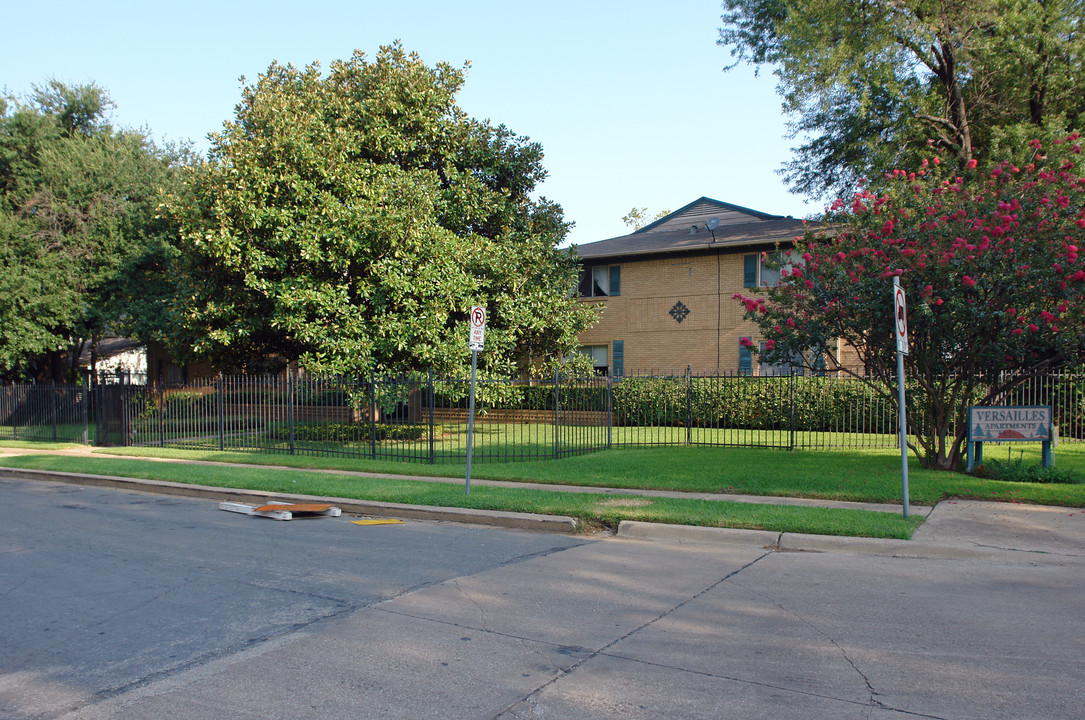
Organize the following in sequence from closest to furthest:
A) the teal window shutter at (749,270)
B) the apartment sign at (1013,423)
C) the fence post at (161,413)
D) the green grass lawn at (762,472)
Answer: the green grass lawn at (762,472) < the apartment sign at (1013,423) < the fence post at (161,413) < the teal window shutter at (749,270)

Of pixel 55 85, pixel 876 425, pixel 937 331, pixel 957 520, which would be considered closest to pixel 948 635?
pixel 957 520

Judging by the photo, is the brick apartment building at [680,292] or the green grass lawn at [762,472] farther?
the brick apartment building at [680,292]

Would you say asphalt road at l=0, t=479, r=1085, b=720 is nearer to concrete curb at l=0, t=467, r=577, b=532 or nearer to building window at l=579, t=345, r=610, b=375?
concrete curb at l=0, t=467, r=577, b=532

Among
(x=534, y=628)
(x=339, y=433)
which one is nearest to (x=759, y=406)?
(x=339, y=433)

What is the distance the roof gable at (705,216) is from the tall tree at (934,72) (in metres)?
6.06

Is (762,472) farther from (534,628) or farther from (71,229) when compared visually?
(71,229)

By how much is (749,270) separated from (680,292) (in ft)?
8.23

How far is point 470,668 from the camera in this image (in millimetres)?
4535

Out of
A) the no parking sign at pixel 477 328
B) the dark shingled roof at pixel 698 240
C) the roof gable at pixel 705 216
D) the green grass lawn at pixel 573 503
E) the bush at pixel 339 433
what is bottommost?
the green grass lawn at pixel 573 503

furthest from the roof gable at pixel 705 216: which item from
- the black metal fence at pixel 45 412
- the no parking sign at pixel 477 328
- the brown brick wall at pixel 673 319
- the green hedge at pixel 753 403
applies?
the black metal fence at pixel 45 412

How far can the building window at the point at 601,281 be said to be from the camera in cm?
2819

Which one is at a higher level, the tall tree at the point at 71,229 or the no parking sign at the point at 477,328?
the tall tree at the point at 71,229

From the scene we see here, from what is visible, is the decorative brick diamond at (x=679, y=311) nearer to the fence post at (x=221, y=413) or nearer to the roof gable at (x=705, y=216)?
the roof gable at (x=705, y=216)

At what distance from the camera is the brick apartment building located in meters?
25.7
